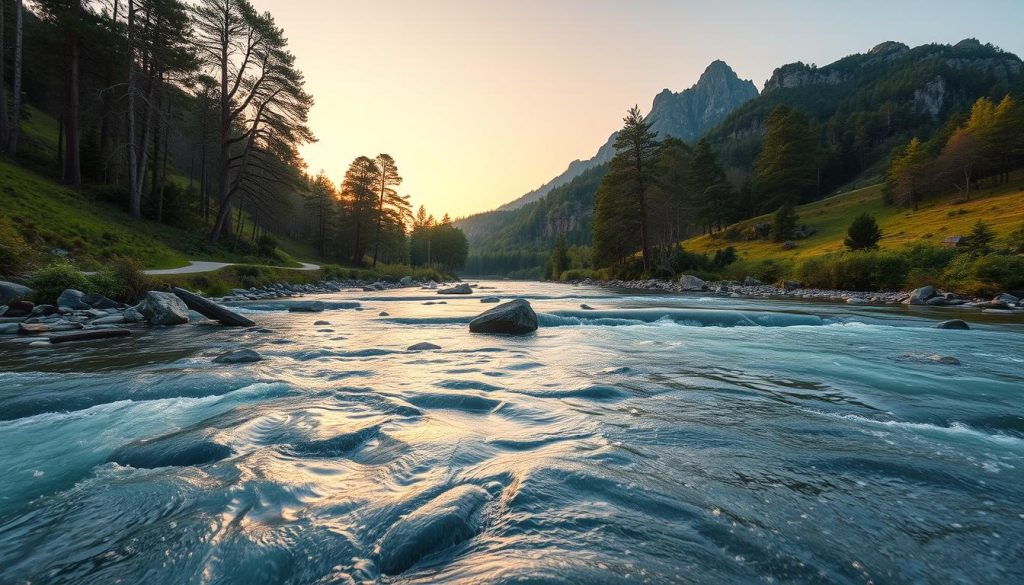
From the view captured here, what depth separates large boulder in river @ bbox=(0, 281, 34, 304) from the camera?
11.6 metres

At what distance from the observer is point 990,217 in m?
35.8

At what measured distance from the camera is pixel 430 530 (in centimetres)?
248

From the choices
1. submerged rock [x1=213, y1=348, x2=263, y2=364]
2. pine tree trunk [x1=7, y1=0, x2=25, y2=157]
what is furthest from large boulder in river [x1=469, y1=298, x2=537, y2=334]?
pine tree trunk [x1=7, y1=0, x2=25, y2=157]

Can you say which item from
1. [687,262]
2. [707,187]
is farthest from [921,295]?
[707,187]

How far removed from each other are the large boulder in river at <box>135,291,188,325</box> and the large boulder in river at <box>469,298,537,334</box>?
816 cm

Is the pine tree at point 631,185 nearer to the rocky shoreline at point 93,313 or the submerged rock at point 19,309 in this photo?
the rocky shoreline at point 93,313

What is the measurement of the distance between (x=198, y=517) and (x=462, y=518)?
1661 millimetres

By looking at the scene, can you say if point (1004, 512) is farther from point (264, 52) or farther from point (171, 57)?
point (171, 57)

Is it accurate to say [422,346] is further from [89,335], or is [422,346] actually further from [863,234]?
[863,234]

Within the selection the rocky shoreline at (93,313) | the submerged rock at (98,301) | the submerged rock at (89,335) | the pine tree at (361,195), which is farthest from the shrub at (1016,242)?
the pine tree at (361,195)

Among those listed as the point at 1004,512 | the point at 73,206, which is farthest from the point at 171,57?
the point at 1004,512

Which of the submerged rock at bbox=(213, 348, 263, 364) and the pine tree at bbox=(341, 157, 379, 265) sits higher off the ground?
the pine tree at bbox=(341, 157, 379, 265)

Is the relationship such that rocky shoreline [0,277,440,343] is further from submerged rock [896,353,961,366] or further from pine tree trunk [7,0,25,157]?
pine tree trunk [7,0,25,157]

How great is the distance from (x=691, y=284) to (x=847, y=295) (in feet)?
35.3
